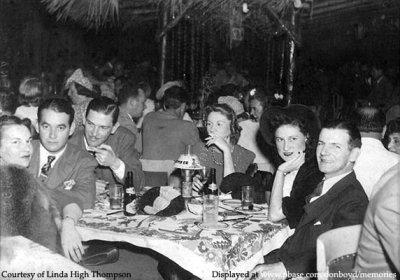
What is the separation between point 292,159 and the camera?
11.4ft

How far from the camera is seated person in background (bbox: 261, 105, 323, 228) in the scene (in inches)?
128

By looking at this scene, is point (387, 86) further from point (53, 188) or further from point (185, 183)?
point (53, 188)

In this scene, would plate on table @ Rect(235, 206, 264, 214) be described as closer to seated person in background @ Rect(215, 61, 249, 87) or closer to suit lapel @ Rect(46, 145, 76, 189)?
suit lapel @ Rect(46, 145, 76, 189)

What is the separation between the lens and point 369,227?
1815 mm

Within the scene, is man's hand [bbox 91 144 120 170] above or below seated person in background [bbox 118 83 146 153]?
below

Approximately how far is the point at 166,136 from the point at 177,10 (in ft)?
6.95

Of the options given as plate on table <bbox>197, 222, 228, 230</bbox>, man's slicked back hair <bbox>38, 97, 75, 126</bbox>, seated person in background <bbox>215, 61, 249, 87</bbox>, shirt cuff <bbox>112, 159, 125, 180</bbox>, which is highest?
seated person in background <bbox>215, 61, 249, 87</bbox>

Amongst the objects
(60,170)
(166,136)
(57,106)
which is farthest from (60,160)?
(166,136)

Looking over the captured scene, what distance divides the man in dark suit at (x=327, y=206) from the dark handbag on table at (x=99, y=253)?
1.53 m

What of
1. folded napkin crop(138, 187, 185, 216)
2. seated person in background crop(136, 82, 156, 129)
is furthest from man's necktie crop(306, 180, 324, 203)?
seated person in background crop(136, 82, 156, 129)

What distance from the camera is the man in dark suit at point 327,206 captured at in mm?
2754

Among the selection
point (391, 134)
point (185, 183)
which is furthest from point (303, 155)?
point (391, 134)

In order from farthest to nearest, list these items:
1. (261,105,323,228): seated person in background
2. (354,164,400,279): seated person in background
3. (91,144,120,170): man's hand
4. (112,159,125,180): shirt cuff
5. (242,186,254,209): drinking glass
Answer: (112,159,125,180): shirt cuff → (91,144,120,170): man's hand → (242,186,254,209): drinking glass → (261,105,323,228): seated person in background → (354,164,400,279): seated person in background

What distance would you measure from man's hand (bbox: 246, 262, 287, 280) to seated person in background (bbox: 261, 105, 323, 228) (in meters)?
0.40
